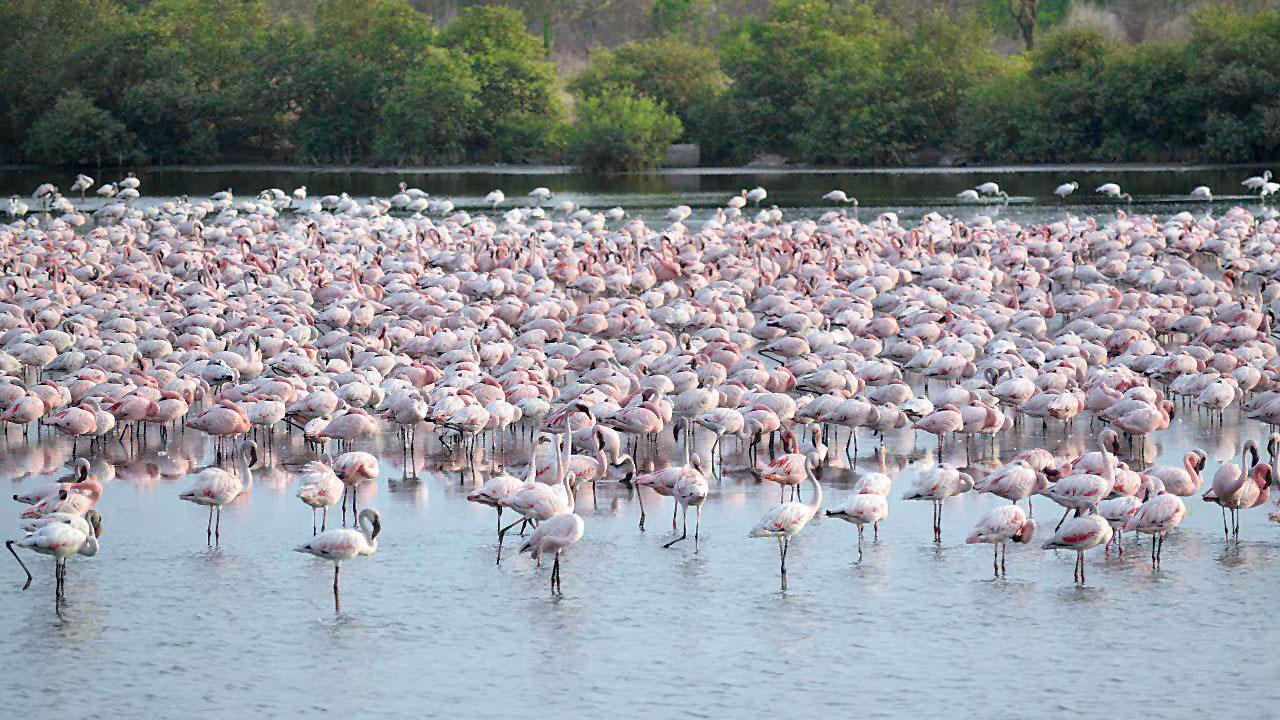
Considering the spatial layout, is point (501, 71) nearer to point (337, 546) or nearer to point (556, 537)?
point (556, 537)

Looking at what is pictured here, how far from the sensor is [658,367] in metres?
18.9

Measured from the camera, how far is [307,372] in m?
18.6

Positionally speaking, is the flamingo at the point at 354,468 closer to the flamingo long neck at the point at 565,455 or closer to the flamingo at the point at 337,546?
the flamingo long neck at the point at 565,455

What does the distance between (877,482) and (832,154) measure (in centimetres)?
5439

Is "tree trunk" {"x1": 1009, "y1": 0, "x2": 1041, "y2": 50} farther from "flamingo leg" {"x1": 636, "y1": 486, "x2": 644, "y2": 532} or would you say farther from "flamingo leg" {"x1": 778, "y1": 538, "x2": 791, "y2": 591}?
"flamingo leg" {"x1": 778, "y1": 538, "x2": 791, "y2": 591}

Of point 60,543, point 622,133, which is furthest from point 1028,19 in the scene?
point 60,543

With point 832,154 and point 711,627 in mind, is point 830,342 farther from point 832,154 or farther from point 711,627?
point 832,154

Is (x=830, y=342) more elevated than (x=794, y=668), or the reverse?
(x=830, y=342)

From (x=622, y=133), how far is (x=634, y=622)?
5426 cm

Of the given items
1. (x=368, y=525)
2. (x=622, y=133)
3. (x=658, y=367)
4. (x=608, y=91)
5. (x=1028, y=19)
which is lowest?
(x=368, y=525)

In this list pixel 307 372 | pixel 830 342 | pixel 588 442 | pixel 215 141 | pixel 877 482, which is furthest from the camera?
pixel 215 141

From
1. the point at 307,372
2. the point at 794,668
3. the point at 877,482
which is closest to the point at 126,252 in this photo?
the point at 307,372

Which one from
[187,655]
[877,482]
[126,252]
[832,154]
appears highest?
[832,154]

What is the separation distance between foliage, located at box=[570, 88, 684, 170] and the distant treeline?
101 mm
